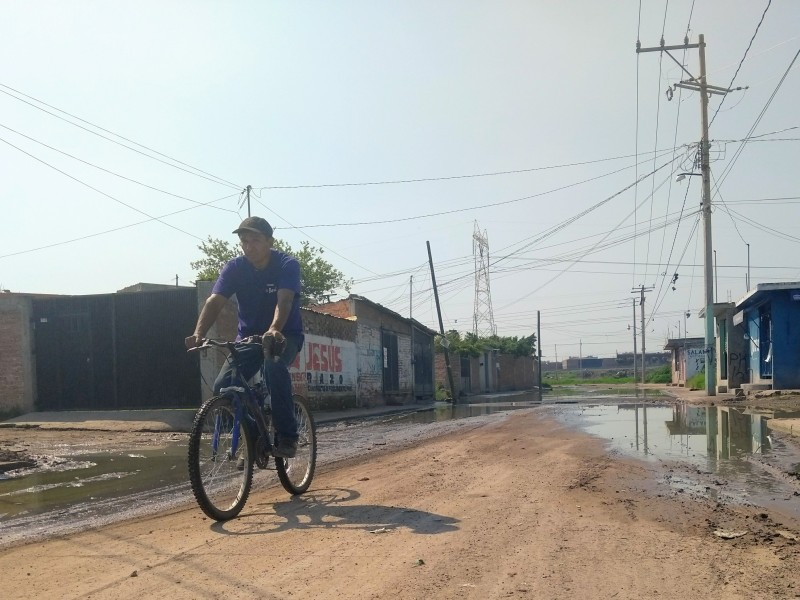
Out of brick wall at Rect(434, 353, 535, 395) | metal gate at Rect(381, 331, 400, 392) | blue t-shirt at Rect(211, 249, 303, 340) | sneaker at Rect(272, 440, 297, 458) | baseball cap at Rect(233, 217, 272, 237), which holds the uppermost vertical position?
baseball cap at Rect(233, 217, 272, 237)

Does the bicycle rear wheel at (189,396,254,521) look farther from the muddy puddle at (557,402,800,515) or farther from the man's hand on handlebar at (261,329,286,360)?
the muddy puddle at (557,402,800,515)

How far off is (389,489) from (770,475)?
Answer: 3328 millimetres

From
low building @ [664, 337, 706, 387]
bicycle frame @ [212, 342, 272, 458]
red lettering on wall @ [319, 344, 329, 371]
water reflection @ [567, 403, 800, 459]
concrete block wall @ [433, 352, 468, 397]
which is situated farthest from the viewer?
low building @ [664, 337, 706, 387]

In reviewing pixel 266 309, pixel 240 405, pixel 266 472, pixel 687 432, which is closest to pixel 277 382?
pixel 240 405

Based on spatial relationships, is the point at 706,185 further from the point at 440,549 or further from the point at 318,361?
the point at 440,549

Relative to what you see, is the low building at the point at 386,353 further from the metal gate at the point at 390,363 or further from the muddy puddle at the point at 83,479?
the muddy puddle at the point at 83,479

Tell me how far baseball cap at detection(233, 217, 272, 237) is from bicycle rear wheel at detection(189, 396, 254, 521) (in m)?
1.20

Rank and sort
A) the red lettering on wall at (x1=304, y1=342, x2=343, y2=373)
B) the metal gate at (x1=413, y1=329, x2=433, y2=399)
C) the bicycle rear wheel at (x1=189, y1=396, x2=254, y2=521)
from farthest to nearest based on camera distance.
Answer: the metal gate at (x1=413, y1=329, x2=433, y2=399), the red lettering on wall at (x1=304, y1=342, x2=343, y2=373), the bicycle rear wheel at (x1=189, y1=396, x2=254, y2=521)

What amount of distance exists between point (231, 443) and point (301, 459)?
0.98 m

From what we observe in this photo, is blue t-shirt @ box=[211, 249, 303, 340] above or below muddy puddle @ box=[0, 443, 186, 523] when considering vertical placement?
above

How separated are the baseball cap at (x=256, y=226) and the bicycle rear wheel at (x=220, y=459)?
1.20 metres

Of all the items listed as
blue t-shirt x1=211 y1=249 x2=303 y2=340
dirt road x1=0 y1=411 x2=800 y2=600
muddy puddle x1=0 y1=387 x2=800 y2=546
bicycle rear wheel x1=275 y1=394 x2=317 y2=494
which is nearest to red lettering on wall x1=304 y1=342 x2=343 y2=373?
muddy puddle x1=0 y1=387 x2=800 y2=546

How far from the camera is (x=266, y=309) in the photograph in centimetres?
506

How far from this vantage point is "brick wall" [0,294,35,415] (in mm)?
16531
